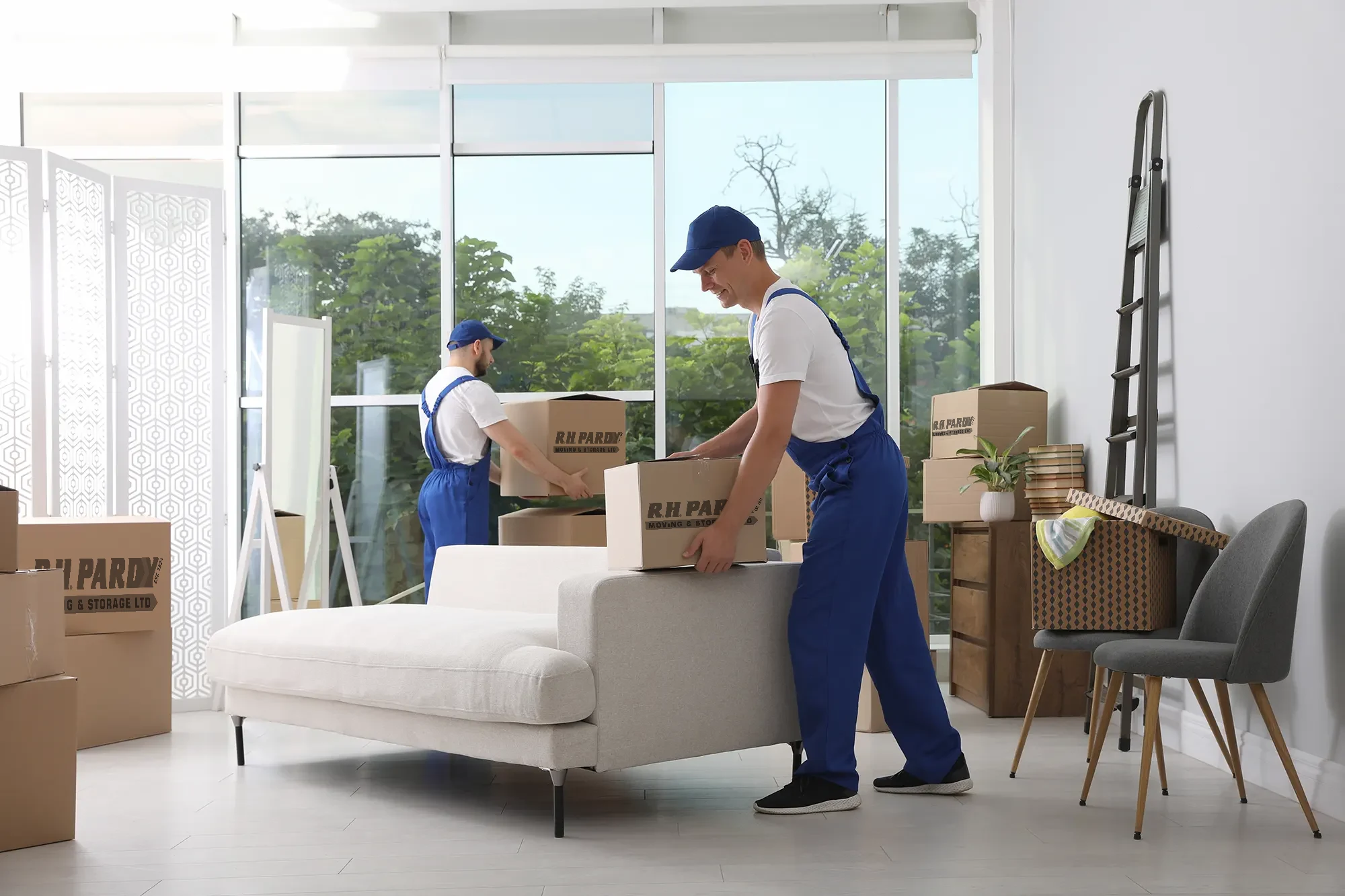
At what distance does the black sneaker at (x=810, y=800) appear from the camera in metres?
3.04

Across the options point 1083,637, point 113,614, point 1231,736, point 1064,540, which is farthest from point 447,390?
point 1231,736

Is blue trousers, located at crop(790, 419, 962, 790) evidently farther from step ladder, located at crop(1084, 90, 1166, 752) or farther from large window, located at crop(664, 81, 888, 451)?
large window, located at crop(664, 81, 888, 451)

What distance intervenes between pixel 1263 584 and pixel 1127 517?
56 cm

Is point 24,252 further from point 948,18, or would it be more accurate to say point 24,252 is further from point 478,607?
point 948,18

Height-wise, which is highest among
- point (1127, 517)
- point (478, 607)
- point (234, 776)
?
point (1127, 517)

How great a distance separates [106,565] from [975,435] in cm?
331

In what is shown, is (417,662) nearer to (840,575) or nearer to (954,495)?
(840,575)

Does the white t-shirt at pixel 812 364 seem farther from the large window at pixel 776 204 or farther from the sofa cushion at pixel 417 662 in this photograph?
the large window at pixel 776 204

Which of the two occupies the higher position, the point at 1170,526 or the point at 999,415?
the point at 999,415

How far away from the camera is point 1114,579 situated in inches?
130

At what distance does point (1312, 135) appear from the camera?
3086 millimetres

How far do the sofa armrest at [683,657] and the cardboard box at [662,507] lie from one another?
0.06 meters

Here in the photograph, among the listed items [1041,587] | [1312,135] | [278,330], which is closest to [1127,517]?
[1041,587]

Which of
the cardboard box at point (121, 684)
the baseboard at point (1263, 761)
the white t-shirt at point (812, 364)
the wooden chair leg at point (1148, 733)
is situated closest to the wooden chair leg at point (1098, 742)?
the wooden chair leg at point (1148, 733)
